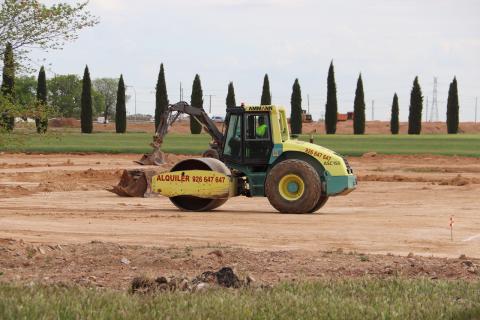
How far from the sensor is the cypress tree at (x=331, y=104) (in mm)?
100887

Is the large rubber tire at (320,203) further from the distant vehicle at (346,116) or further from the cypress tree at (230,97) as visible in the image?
the distant vehicle at (346,116)

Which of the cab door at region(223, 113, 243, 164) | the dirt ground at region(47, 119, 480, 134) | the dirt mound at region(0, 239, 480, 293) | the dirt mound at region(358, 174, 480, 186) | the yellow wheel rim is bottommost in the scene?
the dirt ground at region(47, 119, 480, 134)

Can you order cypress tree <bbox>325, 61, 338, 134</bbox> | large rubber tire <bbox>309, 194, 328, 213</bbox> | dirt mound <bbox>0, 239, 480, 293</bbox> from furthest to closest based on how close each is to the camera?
cypress tree <bbox>325, 61, 338, 134</bbox>, large rubber tire <bbox>309, 194, 328, 213</bbox>, dirt mound <bbox>0, 239, 480, 293</bbox>

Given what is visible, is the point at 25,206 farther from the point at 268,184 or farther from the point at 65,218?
the point at 268,184

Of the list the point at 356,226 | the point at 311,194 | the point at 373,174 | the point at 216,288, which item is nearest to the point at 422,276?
the point at 216,288

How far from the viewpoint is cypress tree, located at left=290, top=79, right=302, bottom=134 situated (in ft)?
330

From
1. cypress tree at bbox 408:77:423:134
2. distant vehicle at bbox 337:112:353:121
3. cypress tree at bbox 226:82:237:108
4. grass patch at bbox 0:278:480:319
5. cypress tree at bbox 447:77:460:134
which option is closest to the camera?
grass patch at bbox 0:278:480:319

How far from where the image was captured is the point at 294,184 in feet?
86.7

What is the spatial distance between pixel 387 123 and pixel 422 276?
12276 cm

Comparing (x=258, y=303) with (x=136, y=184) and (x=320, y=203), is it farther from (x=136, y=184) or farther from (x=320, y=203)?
(x=136, y=184)

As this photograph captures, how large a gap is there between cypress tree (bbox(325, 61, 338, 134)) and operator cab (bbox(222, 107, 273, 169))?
7448cm

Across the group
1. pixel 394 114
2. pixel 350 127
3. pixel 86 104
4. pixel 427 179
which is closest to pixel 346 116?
pixel 350 127

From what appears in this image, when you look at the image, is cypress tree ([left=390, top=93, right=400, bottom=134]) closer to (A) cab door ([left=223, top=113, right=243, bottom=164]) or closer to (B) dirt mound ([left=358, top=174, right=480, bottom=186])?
(B) dirt mound ([left=358, top=174, right=480, bottom=186])

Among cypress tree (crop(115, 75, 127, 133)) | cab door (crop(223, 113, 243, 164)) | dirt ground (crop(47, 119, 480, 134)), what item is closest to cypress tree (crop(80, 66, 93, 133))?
cypress tree (crop(115, 75, 127, 133))
